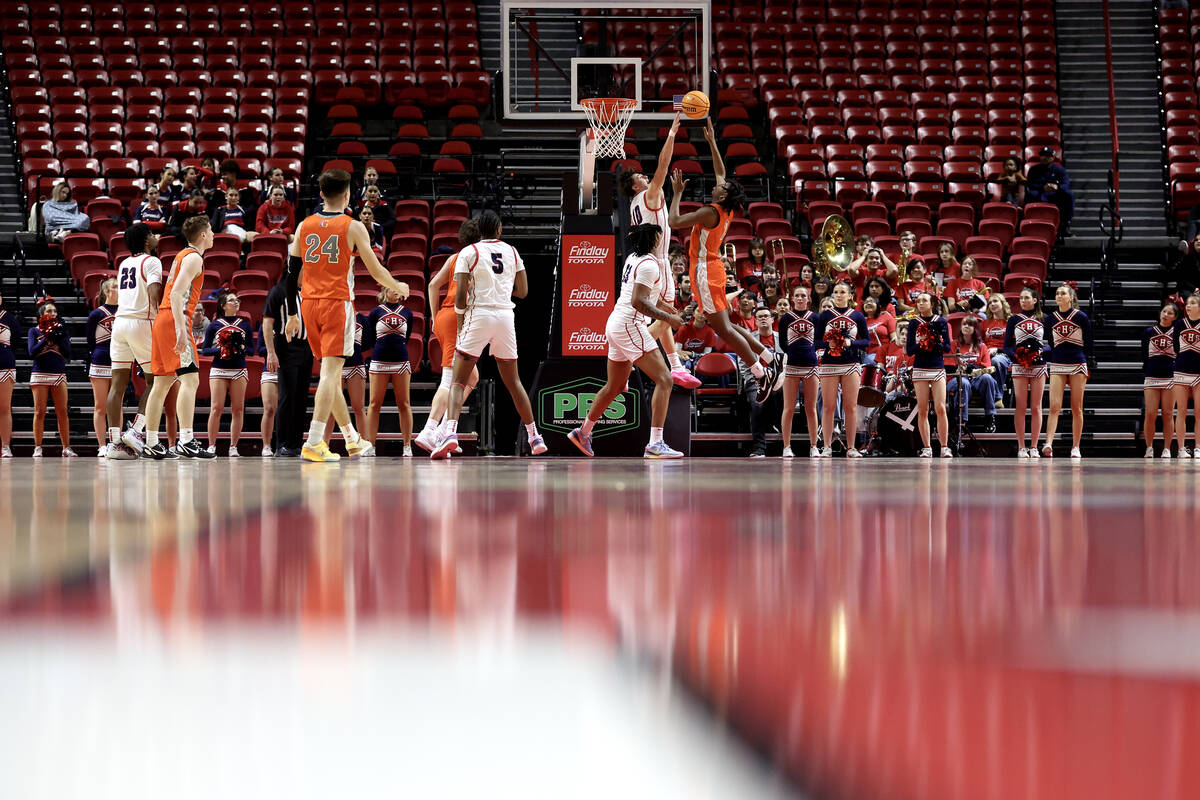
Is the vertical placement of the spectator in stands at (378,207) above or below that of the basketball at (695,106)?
below

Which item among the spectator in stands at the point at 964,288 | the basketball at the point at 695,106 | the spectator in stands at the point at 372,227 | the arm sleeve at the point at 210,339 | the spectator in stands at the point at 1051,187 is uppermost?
the spectator in stands at the point at 1051,187

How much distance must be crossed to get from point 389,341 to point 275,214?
4.86 metres

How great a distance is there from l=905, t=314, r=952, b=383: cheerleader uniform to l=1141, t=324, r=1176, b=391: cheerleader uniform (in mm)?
2489

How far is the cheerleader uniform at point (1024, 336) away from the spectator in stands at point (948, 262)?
1737mm

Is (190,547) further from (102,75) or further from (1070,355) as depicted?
(102,75)

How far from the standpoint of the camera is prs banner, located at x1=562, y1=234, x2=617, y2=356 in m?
9.91

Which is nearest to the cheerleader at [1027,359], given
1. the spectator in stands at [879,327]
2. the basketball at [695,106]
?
the spectator in stands at [879,327]

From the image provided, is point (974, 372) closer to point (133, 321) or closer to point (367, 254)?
point (367, 254)

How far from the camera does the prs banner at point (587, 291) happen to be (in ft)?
32.5

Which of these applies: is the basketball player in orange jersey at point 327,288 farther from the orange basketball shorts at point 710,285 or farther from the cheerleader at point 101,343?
the cheerleader at point 101,343

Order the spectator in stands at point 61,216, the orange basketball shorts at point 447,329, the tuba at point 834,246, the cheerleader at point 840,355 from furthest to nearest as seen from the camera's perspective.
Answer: the spectator in stands at point 61,216
the tuba at point 834,246
the cheerleader at point 840,355
the orange basketball shorts at point 447,329

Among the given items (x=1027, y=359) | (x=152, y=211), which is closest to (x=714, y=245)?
(x=1027, y=359)

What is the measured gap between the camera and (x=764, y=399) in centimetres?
1224

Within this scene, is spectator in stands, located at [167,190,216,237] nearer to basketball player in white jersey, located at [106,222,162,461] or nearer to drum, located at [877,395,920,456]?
basketball player in white jersey, located at [106,222,162,461]
